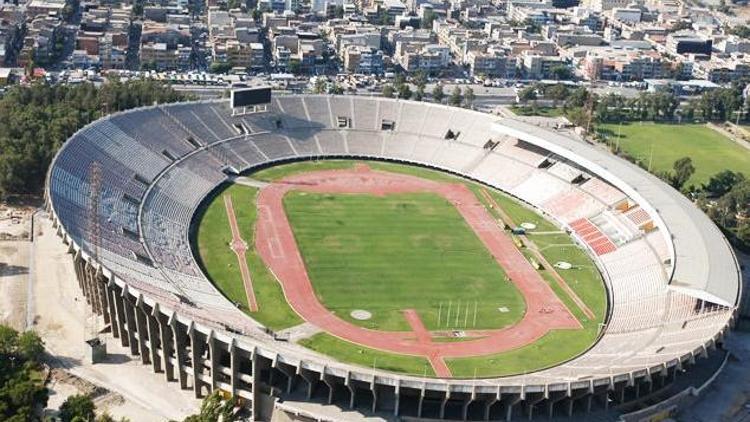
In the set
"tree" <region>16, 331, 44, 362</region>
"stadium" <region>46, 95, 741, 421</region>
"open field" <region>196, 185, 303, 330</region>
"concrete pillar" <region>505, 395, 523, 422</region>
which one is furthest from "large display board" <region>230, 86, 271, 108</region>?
"concrete pillar" <region>505, 395, 523, 422</region>

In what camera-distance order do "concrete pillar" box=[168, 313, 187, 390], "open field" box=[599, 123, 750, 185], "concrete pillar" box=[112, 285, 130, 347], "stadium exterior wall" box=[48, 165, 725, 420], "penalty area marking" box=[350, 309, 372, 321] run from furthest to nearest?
"open field" box=[599, 123, 750, 185], "penalty area marking" box=[350, 309, 372, 321], "concrete pillar" box=[112, 285, 130, 347], "concrete pillar" box=[168, 313, 187, 390], "stadium exterior wall" box=[48, 165, 725, 420]

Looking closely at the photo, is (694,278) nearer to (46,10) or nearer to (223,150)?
(223,150)

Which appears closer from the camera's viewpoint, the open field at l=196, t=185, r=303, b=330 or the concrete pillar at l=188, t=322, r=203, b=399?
the concrete pillar at l=188, t=322, r=203, b=399

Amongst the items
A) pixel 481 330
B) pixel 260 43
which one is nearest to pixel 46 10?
pixel 260 43

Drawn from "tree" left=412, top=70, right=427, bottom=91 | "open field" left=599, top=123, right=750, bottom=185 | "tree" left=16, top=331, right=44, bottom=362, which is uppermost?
"tree" left=412, top=70, right=427, bottom=91

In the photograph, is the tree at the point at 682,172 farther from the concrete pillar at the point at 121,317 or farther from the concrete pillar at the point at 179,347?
the concrete pillar at the point at 121,317

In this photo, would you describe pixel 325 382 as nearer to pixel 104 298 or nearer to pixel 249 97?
pixel 104 298

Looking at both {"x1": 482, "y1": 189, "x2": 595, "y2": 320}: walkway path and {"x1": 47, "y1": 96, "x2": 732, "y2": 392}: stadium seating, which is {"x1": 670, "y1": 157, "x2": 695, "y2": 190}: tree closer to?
{"x1": 47, "y1": 96, "x2": 732, "y2": 392}: stadium seating
